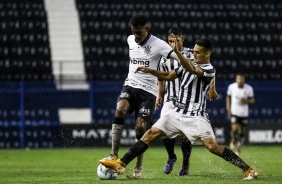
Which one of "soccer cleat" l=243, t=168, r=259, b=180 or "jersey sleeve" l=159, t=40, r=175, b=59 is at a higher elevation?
"jersey sleeve" l=159, t=40, r=175, b=59

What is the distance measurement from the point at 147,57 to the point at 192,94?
3.73ft

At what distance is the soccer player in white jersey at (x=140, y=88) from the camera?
38.7 feet

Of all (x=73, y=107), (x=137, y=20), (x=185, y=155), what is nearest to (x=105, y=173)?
(x=185, y=155)

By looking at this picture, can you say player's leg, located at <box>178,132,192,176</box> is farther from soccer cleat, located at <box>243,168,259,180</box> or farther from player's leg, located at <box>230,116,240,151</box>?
player's leg, located at <box>230,116,240,151</box>

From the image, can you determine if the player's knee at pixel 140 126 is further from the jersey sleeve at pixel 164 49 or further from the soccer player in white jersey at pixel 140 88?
the jersey sleeve at pixel 164 49

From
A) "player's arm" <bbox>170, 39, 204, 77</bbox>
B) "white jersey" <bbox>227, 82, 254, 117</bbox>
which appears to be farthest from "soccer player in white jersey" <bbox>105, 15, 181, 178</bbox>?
"white jersey" <bbox>227, 82, 254, 117</bbox>

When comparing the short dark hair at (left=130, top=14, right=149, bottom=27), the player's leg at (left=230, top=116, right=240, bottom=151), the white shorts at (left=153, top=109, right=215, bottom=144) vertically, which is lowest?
the player's leg at (left=230, top=116, right=240, bottom=151)

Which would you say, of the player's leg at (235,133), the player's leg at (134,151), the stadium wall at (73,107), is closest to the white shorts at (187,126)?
the player's leg at (134,151)

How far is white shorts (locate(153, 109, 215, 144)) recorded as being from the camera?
35.8ft

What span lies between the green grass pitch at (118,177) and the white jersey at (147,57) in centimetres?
134

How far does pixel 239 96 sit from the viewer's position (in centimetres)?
2150

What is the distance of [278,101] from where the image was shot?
23297 mm

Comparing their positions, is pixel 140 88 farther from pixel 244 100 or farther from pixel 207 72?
pixel 244 100

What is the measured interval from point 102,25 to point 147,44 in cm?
1565
